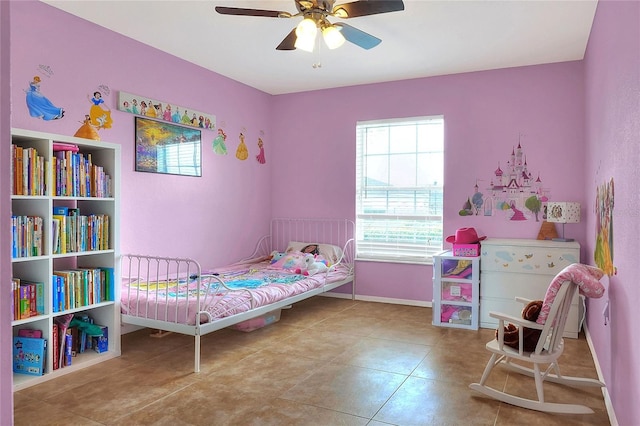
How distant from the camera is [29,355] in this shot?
121 inches

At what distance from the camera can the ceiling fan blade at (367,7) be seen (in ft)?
9.06

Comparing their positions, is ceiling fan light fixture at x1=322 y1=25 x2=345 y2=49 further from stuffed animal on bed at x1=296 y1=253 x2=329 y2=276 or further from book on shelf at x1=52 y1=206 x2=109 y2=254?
stuffed animal on bed at x1=296 y1=253 x2=329 y2=276

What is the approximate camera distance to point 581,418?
257cm

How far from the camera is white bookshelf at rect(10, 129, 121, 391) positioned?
3.07 m

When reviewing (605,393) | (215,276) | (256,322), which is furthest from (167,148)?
(605,393)

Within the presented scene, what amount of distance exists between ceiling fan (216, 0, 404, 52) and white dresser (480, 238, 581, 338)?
2.30 metres

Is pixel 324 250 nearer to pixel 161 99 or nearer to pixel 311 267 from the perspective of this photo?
pixel 311 267

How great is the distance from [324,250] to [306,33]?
2.99 m

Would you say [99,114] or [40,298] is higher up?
[99,114]

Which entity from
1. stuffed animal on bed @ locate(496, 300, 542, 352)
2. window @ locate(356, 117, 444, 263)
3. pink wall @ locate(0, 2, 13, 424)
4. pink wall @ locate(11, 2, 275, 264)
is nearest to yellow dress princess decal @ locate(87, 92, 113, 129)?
pink wall @ locate(11, 2, 275, 264)

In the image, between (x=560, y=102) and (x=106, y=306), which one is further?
(x=560, y=102)

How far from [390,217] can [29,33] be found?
3.90 metres

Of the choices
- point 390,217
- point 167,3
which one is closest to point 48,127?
point 167,3

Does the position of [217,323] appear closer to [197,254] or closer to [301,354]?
[301,354]
